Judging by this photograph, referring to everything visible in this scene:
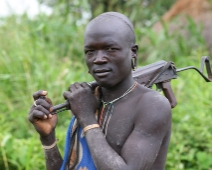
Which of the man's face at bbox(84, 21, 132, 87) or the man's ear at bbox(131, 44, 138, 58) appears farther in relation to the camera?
the man's ear at bbox(131, 44, 138, 58)

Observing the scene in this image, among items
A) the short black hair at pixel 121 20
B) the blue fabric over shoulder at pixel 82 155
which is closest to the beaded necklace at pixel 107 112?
the blue fabric over shoulder at pixel 82 155

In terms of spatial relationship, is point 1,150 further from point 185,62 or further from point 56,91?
point 185,62

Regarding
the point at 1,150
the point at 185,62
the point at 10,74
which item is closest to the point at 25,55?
the point at 10,74

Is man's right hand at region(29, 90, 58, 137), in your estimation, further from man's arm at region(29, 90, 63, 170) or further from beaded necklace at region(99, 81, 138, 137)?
beaded necklace at region(99, 81, 138, 137)

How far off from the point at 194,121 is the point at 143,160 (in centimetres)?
264

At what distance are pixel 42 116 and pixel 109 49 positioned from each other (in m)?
0.41

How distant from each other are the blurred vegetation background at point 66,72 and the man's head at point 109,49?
1972 mm

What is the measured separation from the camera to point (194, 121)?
445 centimetres

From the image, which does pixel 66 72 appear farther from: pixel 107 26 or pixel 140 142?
pixel 140 142

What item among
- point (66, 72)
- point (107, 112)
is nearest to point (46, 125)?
point (107, 112)

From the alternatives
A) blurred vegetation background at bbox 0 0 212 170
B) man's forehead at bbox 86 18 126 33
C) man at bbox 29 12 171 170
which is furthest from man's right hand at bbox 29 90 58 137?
blurred vegetation background at bbox 0 0 212 170

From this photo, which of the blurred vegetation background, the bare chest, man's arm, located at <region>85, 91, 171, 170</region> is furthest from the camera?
the blurred vegetation background

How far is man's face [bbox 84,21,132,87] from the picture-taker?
196cm

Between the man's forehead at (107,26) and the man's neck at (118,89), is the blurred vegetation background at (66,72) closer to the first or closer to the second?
the man's neck at (118,89)
